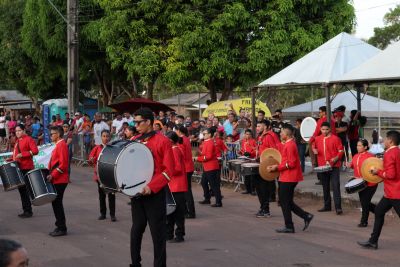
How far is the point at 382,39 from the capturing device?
5503cm

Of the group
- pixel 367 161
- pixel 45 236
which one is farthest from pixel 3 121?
pixel 367 161

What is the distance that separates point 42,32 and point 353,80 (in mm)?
20871

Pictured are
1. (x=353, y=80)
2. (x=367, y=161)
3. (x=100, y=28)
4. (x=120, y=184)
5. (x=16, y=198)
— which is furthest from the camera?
(x=100, y=28)

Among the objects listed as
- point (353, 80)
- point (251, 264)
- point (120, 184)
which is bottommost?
point (251, 264)

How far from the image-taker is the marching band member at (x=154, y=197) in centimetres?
752

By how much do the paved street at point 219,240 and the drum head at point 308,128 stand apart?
351 cm

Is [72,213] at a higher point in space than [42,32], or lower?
lower

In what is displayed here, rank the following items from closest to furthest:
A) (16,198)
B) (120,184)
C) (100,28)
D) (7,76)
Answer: (120,184) < (16,198) < (100,28) < (7,76)

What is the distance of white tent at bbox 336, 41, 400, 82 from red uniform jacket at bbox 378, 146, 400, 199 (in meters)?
4.49

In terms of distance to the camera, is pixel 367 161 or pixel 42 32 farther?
pixel 42 32

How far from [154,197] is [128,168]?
1.47 feet

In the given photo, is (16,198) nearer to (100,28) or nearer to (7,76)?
(100,28)

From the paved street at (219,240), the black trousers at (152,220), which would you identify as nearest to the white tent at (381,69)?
the paved street at (219,240)

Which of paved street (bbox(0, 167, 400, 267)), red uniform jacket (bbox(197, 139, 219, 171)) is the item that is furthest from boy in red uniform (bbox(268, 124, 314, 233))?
red uniform jacket (bbox(197, 139, 219, 171))
